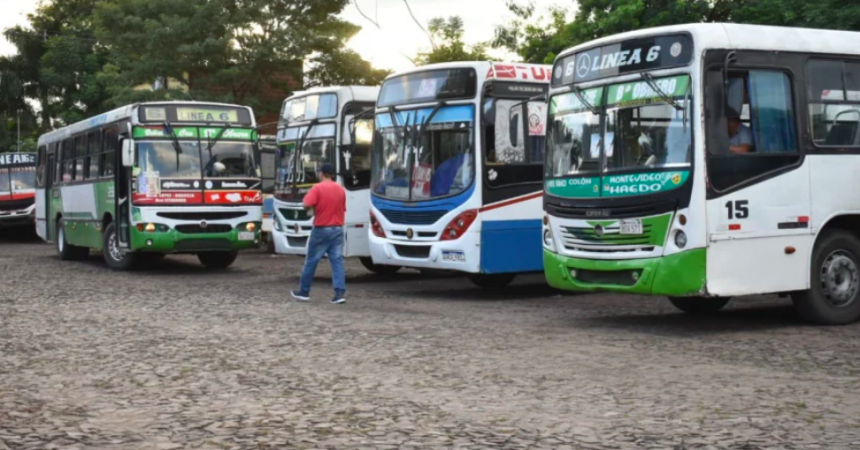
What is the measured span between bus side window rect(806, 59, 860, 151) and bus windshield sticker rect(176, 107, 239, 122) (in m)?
12.1

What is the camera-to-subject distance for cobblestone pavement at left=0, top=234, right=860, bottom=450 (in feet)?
22.3

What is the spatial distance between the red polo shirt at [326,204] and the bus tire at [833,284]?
6.23 m

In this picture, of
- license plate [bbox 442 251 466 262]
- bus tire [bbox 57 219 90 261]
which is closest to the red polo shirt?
license plate [bbox 442 251 466 262]

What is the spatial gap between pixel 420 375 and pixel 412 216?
295 inches

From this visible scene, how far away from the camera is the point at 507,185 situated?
1575 cm

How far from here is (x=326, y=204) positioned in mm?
15547

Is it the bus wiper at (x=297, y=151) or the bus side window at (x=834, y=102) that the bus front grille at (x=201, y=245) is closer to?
the bus wiper at (x=297, y=151)

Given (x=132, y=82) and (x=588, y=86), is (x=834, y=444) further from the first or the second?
(x=132, y=82)

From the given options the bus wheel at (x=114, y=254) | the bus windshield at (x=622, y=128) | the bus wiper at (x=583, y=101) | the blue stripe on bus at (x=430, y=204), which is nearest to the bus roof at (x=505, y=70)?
the blue stripe on bus at (x=430, y=204)

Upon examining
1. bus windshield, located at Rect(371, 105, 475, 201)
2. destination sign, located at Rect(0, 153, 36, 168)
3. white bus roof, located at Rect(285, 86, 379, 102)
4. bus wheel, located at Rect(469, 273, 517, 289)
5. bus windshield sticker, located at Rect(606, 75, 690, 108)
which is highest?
white bus roof, located at Rect(285, 86, 379, 102)

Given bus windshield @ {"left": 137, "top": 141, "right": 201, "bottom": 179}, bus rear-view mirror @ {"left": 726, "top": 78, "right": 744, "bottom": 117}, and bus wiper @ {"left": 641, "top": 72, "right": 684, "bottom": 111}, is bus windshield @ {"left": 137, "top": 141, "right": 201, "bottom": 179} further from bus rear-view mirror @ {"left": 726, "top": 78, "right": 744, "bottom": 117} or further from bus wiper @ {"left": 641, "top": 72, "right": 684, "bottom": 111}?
bus rear-view mirror @ {"left": 726, "top": 78, "right": 744, "bottom": 117}

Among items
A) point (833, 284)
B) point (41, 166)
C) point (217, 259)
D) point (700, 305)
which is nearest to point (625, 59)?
point (833, 284)

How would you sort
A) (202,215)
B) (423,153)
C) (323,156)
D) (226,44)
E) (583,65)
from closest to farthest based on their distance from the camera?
1. (583,65)
2. (423,153)
3. (323,156)
4. (202,215)
5. (226,44)

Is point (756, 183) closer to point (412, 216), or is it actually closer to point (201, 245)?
point (412, 216)
